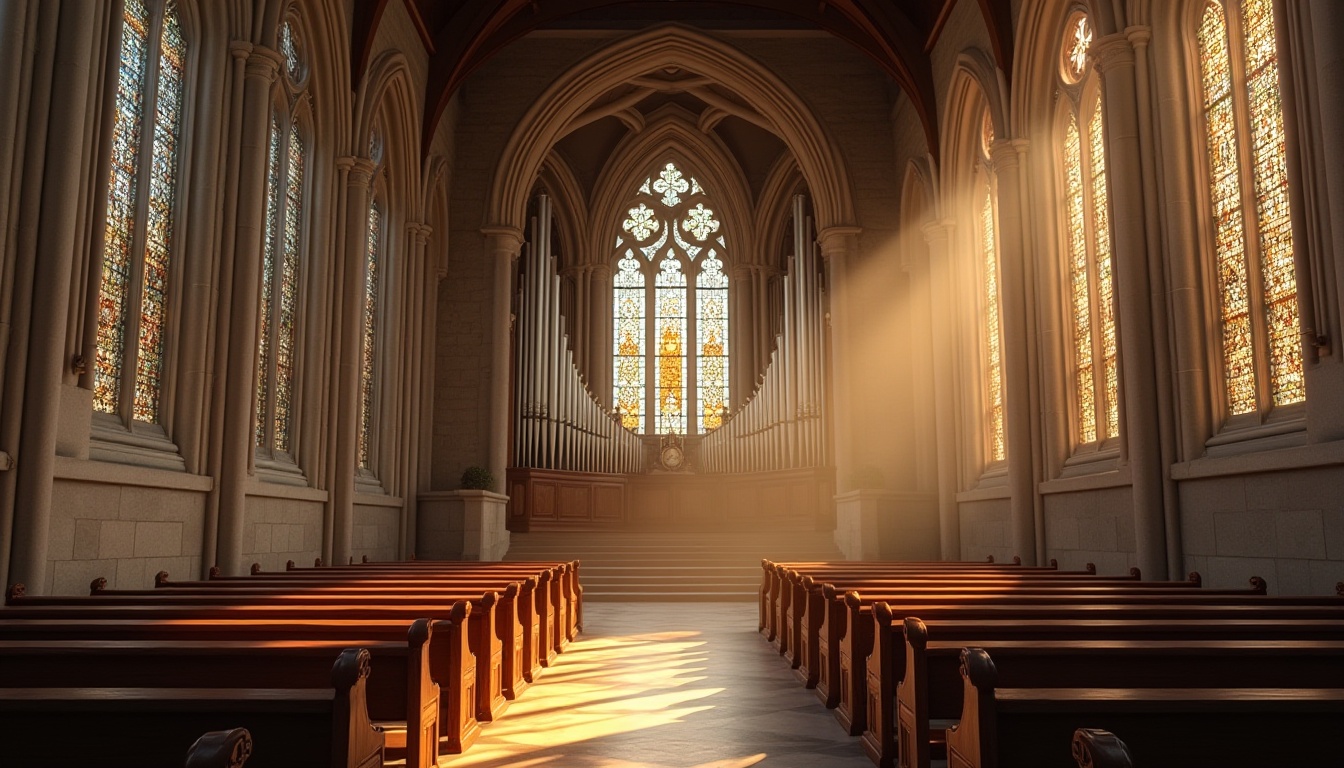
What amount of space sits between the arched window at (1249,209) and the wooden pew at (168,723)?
22.2 ft

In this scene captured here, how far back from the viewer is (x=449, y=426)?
640 inches

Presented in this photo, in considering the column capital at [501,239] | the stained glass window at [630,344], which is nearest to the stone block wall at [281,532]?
the column capital at [501,239]

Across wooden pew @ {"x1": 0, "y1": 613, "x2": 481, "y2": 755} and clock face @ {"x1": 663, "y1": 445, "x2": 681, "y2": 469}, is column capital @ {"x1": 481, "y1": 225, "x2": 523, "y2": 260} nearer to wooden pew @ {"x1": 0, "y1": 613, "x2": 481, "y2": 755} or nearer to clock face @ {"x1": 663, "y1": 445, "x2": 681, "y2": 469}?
clock face @ {"x1": 663, "y1": 445, "x2": 681, "y2": 469}

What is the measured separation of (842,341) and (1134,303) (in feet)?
25.3

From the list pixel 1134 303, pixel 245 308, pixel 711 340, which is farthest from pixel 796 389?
pixel 245 308

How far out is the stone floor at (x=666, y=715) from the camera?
471cm

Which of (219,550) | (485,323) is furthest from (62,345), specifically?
(485,323)

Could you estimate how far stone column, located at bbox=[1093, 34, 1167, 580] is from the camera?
8297mm

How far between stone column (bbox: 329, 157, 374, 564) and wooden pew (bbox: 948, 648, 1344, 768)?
10.1m

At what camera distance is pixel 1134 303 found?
28.1 feet

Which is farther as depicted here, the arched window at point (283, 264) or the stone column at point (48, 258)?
the arched window at point (283, 264)

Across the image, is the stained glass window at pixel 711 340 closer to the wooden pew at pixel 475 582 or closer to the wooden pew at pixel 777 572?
the wooden pew at pixel 777 572

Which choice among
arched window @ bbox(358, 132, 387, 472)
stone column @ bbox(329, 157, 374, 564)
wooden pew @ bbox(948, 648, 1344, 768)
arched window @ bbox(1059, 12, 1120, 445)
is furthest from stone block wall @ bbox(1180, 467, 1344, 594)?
arched window @ bbox(358, 132, 387, 472)

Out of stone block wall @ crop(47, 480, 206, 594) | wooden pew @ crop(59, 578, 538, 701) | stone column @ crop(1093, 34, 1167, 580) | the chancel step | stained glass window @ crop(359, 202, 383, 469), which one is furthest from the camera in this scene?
the chancel step
